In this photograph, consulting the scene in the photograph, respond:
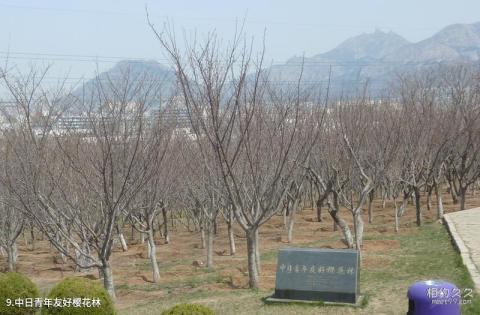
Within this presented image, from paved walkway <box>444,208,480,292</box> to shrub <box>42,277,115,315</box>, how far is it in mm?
4960

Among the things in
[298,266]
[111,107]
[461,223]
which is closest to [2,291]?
[111,107]

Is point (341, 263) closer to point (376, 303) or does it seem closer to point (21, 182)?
point (376, 303)

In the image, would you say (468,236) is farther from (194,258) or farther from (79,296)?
(79,296)

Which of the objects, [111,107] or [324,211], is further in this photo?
[324,211]

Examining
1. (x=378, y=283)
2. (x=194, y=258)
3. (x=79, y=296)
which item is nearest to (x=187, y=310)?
(x=79, y=296)

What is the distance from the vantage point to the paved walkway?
10.1 metres

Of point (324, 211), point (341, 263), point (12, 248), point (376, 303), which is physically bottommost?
point (324, 211)

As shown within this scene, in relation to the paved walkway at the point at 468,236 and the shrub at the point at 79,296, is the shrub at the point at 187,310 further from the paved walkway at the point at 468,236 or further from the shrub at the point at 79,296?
the paved walkway at the point at 468,236

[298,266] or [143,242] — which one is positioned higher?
[298,266]

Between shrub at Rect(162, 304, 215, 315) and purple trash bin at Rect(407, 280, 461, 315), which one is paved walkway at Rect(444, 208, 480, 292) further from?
shrub at Rect(162, 304, 215, 315)

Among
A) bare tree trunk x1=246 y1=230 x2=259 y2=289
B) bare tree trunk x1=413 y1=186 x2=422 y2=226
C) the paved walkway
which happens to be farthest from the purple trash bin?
bare tree trunk x1=413 y1=186 x2=422 y2=226

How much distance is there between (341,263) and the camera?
836 cm

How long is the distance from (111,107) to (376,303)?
5081 mm

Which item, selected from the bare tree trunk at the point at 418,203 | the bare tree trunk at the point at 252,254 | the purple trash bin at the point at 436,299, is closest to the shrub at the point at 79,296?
the bare tree trunk at the point at 252,254
